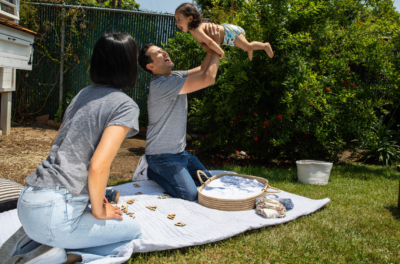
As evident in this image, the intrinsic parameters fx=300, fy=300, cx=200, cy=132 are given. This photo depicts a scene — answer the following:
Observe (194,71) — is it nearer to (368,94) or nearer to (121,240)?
(121,240)

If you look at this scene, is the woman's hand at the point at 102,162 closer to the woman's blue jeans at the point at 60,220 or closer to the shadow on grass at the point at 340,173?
the woman's blue jeans at the point at 60,220

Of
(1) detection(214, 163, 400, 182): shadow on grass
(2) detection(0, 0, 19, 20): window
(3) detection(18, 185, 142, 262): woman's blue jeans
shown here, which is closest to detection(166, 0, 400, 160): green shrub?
(1) detection(214, 163, 400, 182): shadow on grass

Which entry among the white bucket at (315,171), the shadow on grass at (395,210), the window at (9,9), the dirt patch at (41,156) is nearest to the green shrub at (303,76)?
the dirt patch at (41,156)

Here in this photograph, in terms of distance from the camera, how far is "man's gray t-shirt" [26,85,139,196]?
5.56 feet

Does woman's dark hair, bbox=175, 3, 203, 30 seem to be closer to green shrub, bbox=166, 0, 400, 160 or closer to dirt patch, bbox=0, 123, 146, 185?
green shrub, bbox=166, 0, 400, 160

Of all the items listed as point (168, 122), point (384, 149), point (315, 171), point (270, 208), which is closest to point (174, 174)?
point (168, 122)

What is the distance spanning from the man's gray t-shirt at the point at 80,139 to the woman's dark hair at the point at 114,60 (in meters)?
0.13

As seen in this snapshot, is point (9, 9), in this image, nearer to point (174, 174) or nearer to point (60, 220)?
point (174, 174)

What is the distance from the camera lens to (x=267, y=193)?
11.5ft

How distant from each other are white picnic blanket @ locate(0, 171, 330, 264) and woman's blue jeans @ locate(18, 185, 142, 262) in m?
0.25

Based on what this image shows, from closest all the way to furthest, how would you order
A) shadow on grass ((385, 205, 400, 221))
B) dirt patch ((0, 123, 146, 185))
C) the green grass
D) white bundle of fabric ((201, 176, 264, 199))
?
the green grass, shadow on grass ((385, 205, 400, 221)), white bundle of fabric ((201, 176, 264, 199)), dirt patch ((0, 123, 146, 185))

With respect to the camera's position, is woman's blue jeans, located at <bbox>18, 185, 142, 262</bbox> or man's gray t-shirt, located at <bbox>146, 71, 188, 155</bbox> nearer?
woman's blue jeans, located at <bbox>18, 185, 142, 262</bbox>

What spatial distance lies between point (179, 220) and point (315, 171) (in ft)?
7.56

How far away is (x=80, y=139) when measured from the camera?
1.72 m
